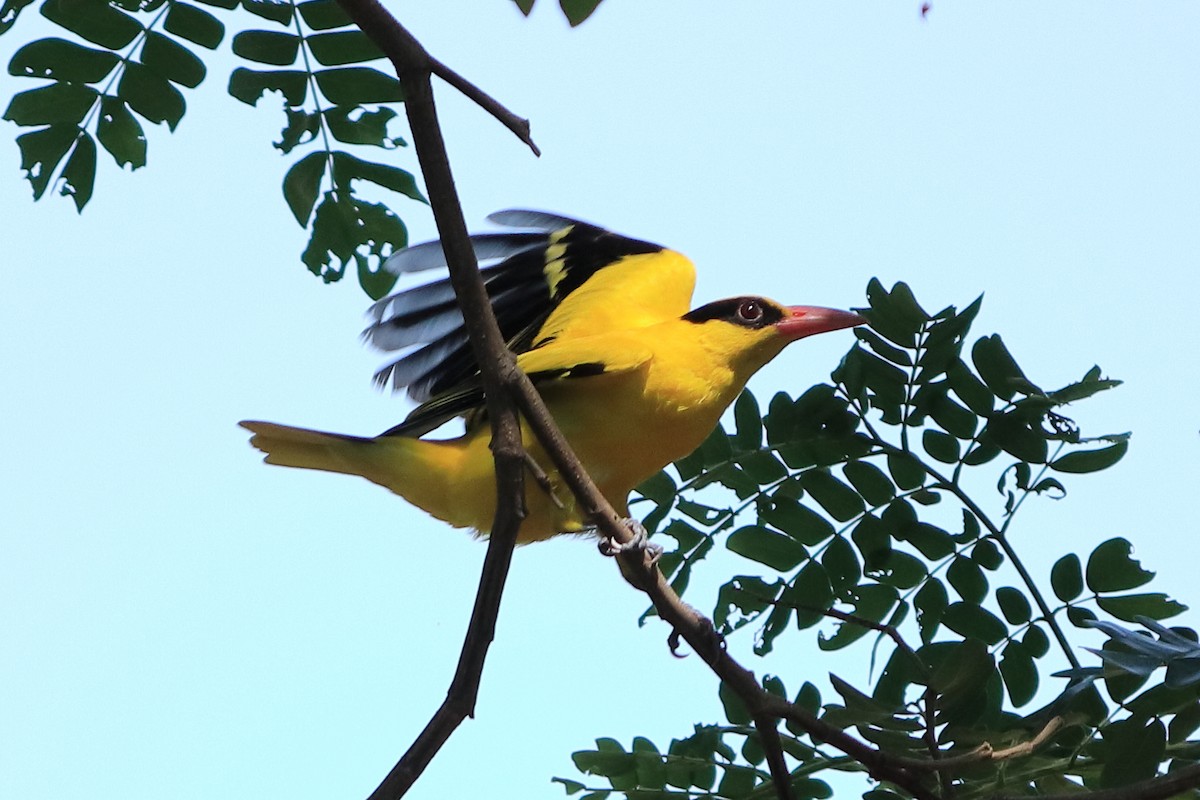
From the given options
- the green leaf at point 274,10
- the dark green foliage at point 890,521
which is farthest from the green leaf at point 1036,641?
the green leaf at point 274,10

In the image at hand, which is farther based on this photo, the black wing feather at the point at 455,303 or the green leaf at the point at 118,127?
the black wing feather at the point at 455,303

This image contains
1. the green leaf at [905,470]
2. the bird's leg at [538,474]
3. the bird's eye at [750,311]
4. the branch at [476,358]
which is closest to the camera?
the branch at [476,358]

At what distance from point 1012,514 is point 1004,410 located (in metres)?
0.25

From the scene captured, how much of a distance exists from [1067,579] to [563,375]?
1259mm

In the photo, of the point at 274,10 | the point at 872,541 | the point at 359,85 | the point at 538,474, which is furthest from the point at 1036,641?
the point at 274,10

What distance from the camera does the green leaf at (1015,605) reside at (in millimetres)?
3033

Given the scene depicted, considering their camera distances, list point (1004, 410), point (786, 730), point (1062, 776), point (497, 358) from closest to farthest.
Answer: point (497, 358), point (1062, 776), point (786, 730), point (1004, 410)

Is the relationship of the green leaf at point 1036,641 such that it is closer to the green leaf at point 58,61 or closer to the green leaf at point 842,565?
the green leaf at point 842,565

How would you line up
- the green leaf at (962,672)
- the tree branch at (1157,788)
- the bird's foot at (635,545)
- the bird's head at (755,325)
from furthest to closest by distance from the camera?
1. the bird's head at (755,325)
2. the bird's foot at (635,545)
3. the green leaf at (962,672)
4. the tree branch at (1157,788)

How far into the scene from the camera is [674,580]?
340 centimetres

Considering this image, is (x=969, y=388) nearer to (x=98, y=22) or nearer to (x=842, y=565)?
(x=842, y=565)

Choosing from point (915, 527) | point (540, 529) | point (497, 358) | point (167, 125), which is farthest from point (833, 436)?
point (167, 125)

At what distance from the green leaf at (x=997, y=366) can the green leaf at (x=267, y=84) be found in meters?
1.77

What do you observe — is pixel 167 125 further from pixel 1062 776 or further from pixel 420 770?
pixel 1062 776
